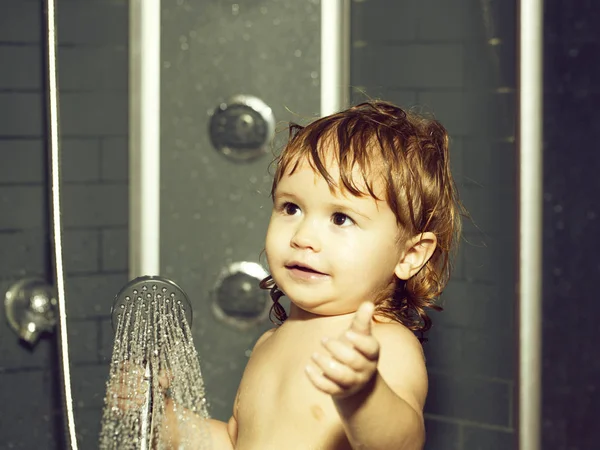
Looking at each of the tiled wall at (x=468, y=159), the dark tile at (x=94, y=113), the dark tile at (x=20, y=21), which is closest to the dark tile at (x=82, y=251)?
the dark tile at (x=94, y=113)

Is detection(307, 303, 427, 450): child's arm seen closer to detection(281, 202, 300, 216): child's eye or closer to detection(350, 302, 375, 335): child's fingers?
detection(350, 302, 375, 335): child's fingers

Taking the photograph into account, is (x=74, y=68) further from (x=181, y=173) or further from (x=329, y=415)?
(x=329, y=415)

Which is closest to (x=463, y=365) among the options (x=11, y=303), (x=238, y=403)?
(x=238, y=403)

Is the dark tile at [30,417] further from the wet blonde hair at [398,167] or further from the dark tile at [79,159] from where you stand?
the wet blonde hair at [398,167]

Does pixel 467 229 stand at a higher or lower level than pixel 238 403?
higher

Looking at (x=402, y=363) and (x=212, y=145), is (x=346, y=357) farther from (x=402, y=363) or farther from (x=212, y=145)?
(x=212, y=145)

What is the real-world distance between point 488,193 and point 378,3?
226 mm

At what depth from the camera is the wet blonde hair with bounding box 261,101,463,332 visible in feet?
2.68

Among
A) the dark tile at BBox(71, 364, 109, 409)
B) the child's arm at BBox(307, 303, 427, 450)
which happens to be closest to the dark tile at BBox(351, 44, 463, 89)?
the child's arm at BBox(307, 303, 427, 450)

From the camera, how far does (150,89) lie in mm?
1037

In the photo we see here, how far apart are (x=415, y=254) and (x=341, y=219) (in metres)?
0.08

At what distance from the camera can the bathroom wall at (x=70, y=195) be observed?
1038mm

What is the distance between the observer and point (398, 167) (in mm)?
823

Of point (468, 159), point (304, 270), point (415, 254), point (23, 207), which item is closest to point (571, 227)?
point (468, 159)
